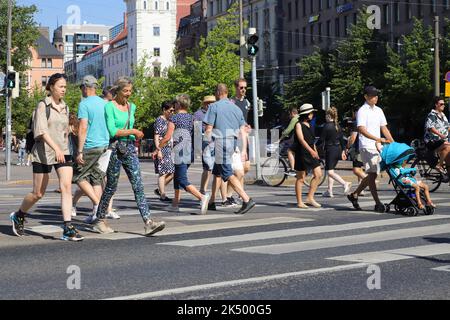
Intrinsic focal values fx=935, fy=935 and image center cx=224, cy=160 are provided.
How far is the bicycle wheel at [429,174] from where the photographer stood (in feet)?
58.2

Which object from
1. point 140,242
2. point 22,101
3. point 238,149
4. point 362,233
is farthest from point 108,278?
point 22,101

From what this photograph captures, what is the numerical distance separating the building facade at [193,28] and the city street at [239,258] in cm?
10773

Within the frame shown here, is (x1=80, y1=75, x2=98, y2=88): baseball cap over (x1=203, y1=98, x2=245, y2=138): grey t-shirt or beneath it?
over

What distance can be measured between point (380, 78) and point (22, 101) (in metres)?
24.3

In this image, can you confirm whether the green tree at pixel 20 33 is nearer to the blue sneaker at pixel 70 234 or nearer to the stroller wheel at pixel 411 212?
the stroller wheel at pixel 411 212

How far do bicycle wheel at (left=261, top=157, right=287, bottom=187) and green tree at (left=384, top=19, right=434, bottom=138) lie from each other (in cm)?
3425

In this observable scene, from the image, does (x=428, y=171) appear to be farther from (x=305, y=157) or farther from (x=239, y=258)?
(x=239, y=258)

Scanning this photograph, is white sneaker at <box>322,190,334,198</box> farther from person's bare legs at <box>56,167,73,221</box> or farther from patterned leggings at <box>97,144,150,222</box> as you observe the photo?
person's bare legs at <box>56,167,73,221</box>

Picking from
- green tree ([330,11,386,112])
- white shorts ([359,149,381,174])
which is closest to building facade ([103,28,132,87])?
green tree ([330,11,386,112])

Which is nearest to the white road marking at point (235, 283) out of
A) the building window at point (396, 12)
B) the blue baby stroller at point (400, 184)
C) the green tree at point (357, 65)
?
the blue baby stroller at point (400, 184)

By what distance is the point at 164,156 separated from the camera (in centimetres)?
1551

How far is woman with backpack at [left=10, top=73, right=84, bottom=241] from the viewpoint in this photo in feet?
33.2

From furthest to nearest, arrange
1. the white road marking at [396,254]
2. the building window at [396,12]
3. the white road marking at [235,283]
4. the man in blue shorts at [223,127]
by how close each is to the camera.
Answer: the building window at [396,12] → the man in blue shorts at [223,127] → the white road marking at [396,254] → the white road marking at [235,283]

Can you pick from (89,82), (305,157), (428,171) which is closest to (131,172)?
(89,82)
